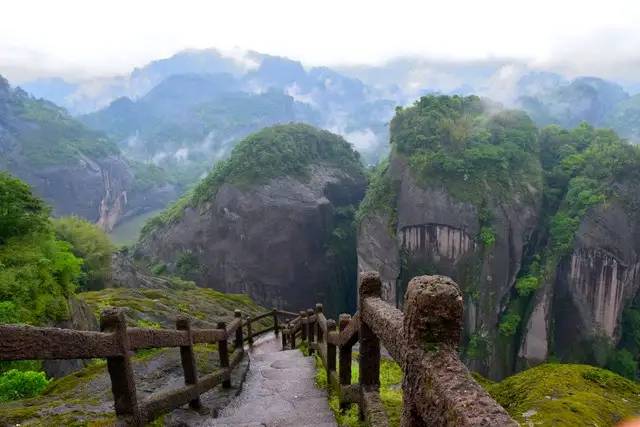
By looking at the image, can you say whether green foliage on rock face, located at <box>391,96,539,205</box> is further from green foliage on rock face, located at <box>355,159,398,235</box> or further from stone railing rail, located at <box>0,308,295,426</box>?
stone railing rail, located at <box>0,308,295,426</box>

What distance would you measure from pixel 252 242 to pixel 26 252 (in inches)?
1353

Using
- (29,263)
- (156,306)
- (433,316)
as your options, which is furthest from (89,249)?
(433,316)

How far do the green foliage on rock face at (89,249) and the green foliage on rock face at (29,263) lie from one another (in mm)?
8751

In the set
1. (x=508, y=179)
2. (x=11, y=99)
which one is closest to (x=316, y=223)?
(x=508, y=179)

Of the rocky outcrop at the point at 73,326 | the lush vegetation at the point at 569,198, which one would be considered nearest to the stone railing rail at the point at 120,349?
the rocky outcrop at the point at 73,326

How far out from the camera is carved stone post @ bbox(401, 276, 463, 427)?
175cm

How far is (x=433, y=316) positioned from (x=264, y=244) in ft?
135

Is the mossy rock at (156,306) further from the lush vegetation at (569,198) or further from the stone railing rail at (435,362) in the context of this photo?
the lush vegetation at (569,198)

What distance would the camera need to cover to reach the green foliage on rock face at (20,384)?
4836 millimetres

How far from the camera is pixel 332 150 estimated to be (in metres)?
53.0

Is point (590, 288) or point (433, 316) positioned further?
point (590, 288)

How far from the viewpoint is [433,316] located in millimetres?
1796

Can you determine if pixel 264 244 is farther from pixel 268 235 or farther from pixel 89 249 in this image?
pixel 89 249

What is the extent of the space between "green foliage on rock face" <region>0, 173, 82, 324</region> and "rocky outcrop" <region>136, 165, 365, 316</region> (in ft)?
108
